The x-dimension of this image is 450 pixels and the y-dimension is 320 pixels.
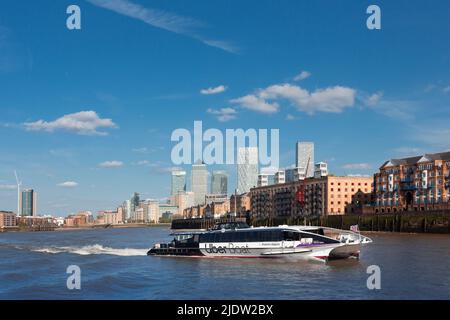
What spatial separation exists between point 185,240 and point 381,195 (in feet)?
375

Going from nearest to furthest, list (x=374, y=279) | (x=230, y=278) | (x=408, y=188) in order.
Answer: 1. (x=374, y=279)
2. (x=230, y=278)
3. (x=408, y=188)

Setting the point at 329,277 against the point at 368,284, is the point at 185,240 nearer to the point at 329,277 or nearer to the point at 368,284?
the point at 329,277

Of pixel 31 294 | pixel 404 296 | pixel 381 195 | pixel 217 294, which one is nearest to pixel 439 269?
pixel 404 296

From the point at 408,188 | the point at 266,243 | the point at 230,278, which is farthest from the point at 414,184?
the point at 230,278

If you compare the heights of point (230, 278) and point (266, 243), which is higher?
point (266, 243)

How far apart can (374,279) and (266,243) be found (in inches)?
794

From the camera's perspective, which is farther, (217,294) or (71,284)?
(71,284)

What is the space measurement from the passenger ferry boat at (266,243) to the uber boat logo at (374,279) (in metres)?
7.90

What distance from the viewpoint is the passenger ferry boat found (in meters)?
59.3

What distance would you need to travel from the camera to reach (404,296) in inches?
1457

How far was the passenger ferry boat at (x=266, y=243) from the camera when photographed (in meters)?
59.3

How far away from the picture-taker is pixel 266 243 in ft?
207

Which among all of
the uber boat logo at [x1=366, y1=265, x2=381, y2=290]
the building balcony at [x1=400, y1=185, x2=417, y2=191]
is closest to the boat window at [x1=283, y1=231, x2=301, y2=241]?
the uber boat logo at [x1=366, y1=265, x2=381, y2=290]

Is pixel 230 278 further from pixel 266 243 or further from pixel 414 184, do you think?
pixel 414 184
